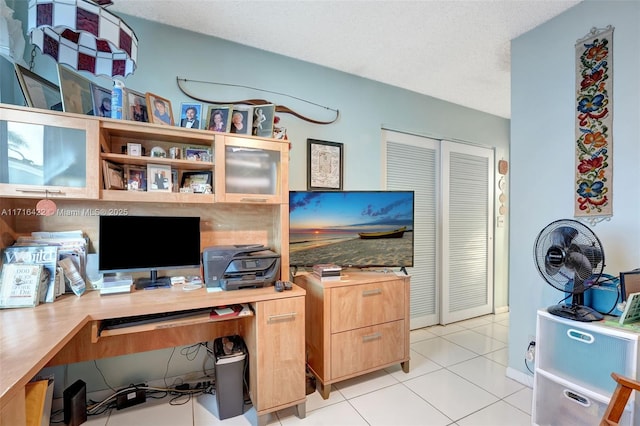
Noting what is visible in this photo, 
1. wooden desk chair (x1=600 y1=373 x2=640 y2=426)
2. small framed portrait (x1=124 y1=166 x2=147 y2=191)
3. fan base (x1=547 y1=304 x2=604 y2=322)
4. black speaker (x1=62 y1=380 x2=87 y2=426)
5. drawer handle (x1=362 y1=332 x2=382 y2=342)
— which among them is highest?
small framed portrait (x1=124 y1=166 x2=147 y2=191)

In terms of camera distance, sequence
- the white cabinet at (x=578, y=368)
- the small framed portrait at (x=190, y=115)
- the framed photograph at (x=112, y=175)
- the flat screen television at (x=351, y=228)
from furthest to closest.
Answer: the flat screen television at (x=351, y=228) < the small framed portrait at (x=190, y=115) < the framed photograph at (x=112, y=175) < the white cabinet at (x=578, y=368)

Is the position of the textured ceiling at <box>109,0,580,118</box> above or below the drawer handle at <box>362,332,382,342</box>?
above

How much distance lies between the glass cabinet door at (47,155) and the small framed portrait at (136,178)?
0.23m

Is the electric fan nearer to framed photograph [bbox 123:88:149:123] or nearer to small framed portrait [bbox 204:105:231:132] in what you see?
small framed portrait [bbox 204:105:231:132]

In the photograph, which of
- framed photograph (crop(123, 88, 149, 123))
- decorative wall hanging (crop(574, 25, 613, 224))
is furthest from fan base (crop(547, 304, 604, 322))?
framed photograph (crop(123, 88, 149, 123))

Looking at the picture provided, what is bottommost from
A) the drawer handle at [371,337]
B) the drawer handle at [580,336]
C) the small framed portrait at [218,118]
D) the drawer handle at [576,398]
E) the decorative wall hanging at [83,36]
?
the drawer handle at [576,398]

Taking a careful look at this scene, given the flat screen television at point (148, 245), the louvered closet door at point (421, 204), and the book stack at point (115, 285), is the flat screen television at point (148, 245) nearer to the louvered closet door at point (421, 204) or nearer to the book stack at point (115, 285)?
the book stack at point (115, 285)

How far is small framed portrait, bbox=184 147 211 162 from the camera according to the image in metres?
1.90

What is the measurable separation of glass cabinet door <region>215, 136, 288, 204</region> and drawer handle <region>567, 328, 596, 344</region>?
6.08 ft

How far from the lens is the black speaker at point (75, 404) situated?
1.59m

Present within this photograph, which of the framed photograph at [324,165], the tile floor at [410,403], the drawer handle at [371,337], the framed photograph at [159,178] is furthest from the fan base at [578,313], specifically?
the framed photograph at [159,178]

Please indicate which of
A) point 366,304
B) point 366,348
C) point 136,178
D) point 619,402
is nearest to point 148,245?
point 136,178

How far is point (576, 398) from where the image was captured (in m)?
1.46

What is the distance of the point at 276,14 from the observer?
6.14ft
